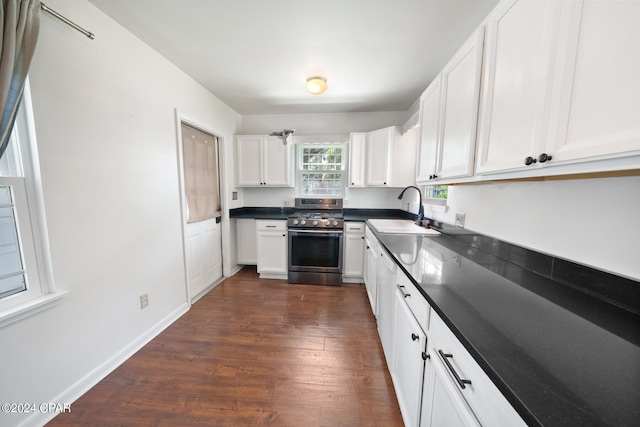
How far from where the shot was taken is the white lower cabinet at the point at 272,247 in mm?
3027

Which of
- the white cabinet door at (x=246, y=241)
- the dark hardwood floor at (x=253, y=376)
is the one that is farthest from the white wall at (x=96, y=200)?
the white cabinet door at (x=246, y=241)

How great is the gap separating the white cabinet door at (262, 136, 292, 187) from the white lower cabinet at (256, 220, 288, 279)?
64 centimetres

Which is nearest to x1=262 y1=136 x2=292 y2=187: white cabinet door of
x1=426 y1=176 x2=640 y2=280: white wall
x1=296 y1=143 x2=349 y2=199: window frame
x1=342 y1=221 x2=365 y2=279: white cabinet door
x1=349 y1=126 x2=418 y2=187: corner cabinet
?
x1=296 y1=143 x2=349 y2=199: window frame

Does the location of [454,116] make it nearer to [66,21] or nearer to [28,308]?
[66,21]

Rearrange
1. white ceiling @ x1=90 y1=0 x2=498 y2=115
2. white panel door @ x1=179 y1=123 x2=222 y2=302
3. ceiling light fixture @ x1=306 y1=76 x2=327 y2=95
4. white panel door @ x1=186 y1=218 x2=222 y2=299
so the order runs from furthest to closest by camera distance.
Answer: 1. white panel door @ x1=186 y1=218 x2=222 y2=299
2. white panel door @ x1=179 y1=123 x2=222 y2=302
3. ceiling light fixture @ x1=306 y1=76 x2=327 y2=95
4. white ceiling @ x1=90 y1=0 x2=498 y2=115

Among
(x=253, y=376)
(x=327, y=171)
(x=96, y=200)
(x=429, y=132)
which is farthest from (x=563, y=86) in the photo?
(x=327, y=171)

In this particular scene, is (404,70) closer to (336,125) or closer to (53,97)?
(336,125)

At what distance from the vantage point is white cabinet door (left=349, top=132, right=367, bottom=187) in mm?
3025

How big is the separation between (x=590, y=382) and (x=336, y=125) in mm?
3361

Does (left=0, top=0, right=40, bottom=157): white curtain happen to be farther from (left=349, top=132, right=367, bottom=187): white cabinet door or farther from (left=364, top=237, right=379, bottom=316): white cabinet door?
(left=349, top=132, right=367, bottom=187): white cabinet door

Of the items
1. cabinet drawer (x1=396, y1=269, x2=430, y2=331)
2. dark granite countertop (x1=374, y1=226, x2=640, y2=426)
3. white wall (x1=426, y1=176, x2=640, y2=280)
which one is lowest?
cabinet drawer (x1=396, y1=269, x2=430, y2=331)

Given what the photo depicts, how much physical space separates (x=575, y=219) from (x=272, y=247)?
282 cm

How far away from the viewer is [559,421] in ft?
1.25

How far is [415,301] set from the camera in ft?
3.37
